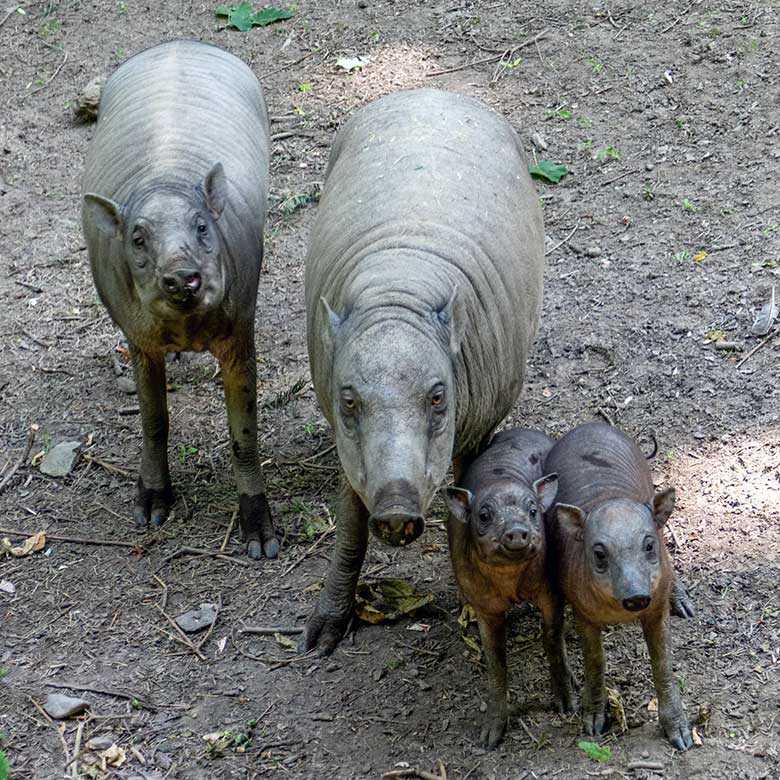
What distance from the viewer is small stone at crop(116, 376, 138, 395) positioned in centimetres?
775

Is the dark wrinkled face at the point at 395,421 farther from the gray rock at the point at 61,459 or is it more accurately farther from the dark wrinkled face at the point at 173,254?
the gray rock at the point at 61,459

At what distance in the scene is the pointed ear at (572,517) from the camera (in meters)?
4.71

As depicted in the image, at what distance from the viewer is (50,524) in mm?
6773

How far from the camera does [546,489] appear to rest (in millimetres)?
4984

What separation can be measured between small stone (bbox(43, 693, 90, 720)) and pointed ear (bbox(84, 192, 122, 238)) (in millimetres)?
2090

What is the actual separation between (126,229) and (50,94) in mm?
4923

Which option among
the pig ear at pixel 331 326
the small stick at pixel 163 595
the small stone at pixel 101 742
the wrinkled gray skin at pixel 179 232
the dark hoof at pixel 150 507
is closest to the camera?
the pig ear at pixel 331 326

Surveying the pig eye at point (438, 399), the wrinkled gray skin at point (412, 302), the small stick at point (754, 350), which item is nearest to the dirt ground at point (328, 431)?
the small stick at point (754, 350)

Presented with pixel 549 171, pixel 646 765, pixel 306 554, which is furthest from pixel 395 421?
pixel 549 171

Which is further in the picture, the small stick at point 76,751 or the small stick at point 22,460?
the small stick at point 22,460

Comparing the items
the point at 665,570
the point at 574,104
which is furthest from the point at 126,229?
the point at 574,104

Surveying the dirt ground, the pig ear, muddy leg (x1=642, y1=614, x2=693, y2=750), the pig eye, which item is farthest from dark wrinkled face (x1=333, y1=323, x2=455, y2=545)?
the dirt ground

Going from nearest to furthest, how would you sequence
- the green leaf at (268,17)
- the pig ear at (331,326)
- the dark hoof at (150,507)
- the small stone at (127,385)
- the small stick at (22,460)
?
1. the pig ear at (331,326)
2. the dark hoof at (150,507)
3. the small stick at (22,460)
4. the small stone at (127,385)
5. the green leaf at (268,17)

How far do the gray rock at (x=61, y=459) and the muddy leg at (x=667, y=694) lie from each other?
12.0 feet
